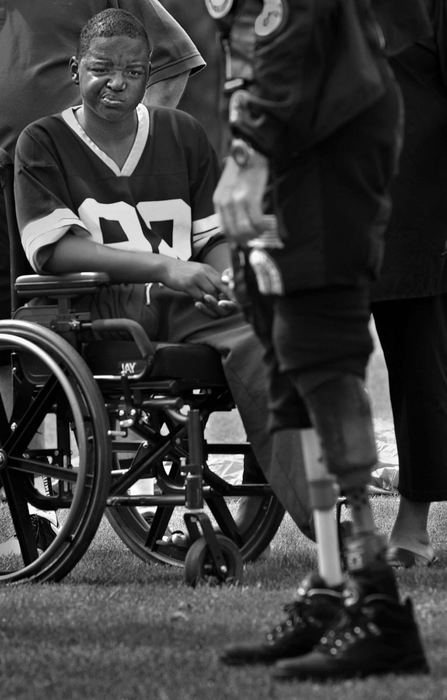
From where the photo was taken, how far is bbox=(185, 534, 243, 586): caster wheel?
4.12m

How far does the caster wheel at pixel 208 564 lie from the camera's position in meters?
4.12

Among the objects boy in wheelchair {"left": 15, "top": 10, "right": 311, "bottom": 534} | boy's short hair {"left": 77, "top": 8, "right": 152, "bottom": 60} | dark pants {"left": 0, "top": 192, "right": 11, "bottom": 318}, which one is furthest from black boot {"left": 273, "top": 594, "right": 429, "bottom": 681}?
dark pants {"left": 0, "top": 192, "right": 11, "bottom": 318}

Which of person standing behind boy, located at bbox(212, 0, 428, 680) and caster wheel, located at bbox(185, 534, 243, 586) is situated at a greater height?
person standing behind boy, located at bbox(212, 0, 428, 680)

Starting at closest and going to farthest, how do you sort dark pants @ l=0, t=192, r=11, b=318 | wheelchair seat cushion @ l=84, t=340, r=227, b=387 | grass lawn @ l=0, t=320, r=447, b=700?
grass lawn @ l=0, t=320, r=447, b=700
wheelchair seat cushion @ l=84, t=340, r=227, b=387
dark pants @ l=0, t=192, r=11, b=318

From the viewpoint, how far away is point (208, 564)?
416cm

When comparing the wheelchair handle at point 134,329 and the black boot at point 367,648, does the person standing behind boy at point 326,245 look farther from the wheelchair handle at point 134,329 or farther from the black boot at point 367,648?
the wheelchair handle at point 134,329

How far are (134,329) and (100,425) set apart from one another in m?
0.27

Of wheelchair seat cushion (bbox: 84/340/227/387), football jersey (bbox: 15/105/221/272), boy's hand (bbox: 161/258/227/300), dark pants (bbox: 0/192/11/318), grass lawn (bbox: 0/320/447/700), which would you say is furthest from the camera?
dark pants (bbox: 0/192/11/318)

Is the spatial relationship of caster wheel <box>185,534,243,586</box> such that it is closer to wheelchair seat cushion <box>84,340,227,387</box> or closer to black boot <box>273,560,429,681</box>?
wheelchair seat cushion <box>84,340,227,387</box>

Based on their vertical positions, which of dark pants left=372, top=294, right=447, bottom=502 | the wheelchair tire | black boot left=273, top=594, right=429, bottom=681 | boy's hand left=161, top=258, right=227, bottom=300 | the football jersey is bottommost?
the wheelchair tire

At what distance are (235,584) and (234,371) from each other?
548 mm

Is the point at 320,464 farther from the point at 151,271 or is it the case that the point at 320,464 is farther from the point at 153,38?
the point at 153,38

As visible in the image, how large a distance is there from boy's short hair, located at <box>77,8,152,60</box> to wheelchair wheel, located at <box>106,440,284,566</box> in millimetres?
1235

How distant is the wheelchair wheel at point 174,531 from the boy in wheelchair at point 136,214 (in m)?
0.33
